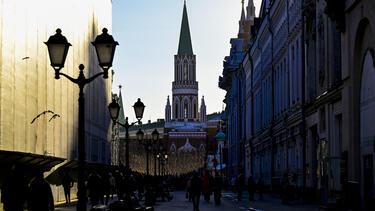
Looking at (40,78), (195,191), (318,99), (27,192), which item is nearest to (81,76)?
(27,192)

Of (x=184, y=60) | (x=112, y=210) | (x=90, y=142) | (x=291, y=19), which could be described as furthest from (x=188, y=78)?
(x=112, y=210)

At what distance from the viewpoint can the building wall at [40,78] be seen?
102 ft

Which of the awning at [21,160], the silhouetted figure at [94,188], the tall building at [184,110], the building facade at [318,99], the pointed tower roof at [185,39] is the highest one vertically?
the pointed tower roof at [185,39]

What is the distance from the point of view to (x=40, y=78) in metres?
38.9

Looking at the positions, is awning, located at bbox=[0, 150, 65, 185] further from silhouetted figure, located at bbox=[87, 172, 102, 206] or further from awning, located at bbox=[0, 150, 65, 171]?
silhouetted figure, located at bbox=[87, 172, 102, 206]

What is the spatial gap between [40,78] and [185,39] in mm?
153140

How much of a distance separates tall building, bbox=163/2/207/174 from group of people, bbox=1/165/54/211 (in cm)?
16539

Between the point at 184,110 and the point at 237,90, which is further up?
the point at 184,110

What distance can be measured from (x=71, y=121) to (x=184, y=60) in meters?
140

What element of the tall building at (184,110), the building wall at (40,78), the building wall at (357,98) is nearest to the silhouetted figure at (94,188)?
the building wall at (40,78)

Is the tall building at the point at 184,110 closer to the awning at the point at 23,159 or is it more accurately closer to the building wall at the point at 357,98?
the awning at the point at 23,159

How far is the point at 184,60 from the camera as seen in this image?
191m

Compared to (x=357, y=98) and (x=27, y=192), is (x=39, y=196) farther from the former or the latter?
(x=357, y=98)

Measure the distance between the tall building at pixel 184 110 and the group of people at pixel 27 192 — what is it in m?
165
